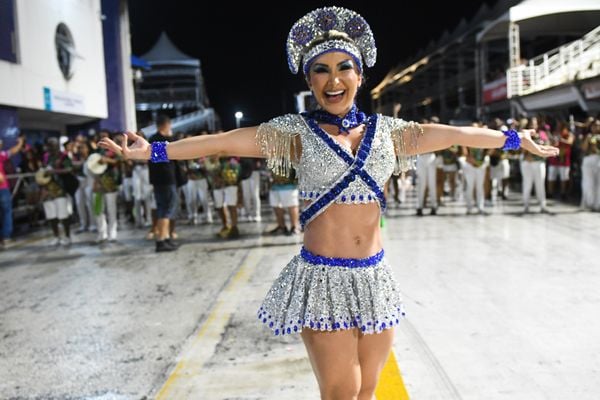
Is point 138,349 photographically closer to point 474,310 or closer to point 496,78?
point 474,310

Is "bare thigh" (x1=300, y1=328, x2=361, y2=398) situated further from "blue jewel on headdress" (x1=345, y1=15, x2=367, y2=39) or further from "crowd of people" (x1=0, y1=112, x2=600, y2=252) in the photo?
"crowd of people" (x1=0, y1=112, x2=600, y2=252)

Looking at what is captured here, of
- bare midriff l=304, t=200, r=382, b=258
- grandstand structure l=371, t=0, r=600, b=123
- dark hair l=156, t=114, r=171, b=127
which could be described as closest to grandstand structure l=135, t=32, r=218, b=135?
grandstand structure l=371, t=0, r=600, b=123

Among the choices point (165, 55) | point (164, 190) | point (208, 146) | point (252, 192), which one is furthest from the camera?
point (165, 55)

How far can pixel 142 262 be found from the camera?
28.9 ft

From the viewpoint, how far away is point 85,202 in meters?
13.1

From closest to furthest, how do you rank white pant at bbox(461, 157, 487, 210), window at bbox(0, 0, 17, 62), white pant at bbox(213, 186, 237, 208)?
white pant at bbox(213, 186, 237, 208)
white pant at bbox(461, 157, 487, 210)
window at bbox(0, 0, 17, 62)

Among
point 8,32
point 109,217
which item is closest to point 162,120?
point 109,217

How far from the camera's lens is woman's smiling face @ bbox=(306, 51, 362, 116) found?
109 inches

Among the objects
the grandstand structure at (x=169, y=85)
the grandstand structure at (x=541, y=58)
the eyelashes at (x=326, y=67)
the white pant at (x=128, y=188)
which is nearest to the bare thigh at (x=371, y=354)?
the eyelashes at (x=326, y=67)

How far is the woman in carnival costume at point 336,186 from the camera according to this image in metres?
2.64

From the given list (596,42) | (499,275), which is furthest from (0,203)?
(596,42)

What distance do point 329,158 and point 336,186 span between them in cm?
13

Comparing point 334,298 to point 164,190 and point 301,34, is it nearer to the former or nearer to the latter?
point 301,34

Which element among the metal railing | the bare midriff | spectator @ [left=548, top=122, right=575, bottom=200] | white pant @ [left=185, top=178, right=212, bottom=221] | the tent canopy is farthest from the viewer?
the tent canopy
